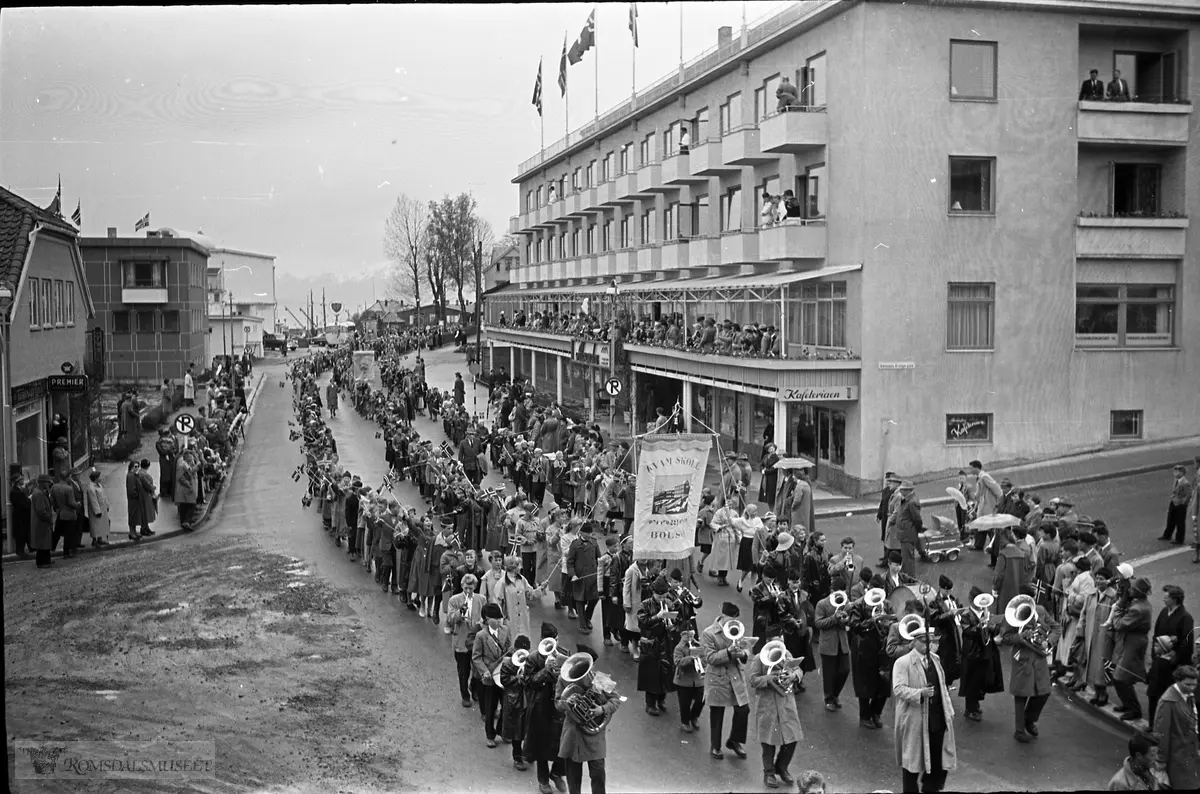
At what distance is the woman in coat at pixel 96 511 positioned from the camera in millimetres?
21469

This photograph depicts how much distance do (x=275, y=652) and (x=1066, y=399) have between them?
18.1 meters

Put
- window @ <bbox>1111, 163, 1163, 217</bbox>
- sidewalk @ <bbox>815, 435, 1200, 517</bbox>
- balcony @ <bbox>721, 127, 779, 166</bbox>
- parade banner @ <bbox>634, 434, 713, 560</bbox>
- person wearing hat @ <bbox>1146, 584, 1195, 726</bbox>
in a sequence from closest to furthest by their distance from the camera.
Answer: person wearing hat @ <bbox>1146, 584, 1195, 726</bbox> < parade banner @ <bbox>634, 434, 713, 560</bbox> < sidewalk @ <bbox>815, 435, 1200, 517</bbox> < window @ <bbox>1111, 163, 1163, 217</bbox> < balcony @ <bbox>721, 127, 779, 166</bbox>

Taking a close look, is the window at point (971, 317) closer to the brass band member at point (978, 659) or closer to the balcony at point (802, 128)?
the balcony at point (802, 128)

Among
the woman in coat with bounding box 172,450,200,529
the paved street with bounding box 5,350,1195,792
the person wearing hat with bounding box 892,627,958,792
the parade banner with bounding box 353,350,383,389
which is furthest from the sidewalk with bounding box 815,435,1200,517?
the parade banner with bounding box 353,350,383,389

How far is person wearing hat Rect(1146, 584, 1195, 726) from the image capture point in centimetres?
1123

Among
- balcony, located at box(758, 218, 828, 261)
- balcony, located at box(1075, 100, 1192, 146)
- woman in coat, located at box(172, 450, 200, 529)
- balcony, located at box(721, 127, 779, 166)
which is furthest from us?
balcony, located at box(721, 127, 779, 166)

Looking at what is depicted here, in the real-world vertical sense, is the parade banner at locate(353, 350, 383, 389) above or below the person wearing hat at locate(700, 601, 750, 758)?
above

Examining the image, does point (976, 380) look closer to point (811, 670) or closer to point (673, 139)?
point (811, 670)

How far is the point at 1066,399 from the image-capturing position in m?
25.2

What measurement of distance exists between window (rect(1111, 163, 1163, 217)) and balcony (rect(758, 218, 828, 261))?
6749 mm

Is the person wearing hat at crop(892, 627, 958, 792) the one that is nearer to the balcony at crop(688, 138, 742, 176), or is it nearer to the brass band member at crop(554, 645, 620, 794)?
the brass band member at crop(554, 645, 620, 794)

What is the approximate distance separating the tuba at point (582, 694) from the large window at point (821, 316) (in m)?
18.2

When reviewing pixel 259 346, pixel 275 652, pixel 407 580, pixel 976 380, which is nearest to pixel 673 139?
pixel 976 380

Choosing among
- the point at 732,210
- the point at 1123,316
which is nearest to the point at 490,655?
the point at 1123,316
